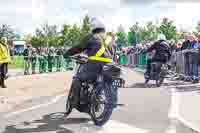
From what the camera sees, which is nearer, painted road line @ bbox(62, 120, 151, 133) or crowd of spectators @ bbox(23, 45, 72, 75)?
painted road line @ bbox(62, 120, 151, 133)

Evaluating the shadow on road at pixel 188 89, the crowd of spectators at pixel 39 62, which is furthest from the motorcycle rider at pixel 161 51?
the crowd of spectators at pixel 39 62

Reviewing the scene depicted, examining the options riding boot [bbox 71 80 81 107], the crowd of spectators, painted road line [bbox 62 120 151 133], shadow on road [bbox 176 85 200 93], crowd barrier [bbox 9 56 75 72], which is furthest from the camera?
crowd barrier [bbox 9 56 75 72]

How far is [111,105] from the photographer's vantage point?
32.4ft

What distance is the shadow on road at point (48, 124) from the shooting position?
31.4ft

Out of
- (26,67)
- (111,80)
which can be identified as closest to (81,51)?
(111,80)

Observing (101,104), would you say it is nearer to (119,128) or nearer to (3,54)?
(119,128)

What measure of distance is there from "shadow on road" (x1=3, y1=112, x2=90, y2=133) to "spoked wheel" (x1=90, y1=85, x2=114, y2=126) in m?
0.57

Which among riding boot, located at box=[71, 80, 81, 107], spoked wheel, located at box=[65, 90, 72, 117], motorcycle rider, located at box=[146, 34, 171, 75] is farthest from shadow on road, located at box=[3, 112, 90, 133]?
motorcycle rider, located at box=[146, 34, 171, 75]

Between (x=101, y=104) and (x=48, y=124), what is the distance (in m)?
1.04

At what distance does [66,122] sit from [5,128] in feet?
3.84

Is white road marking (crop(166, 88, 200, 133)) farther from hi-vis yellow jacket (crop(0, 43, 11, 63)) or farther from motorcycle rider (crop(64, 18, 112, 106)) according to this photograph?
hi-vis yellow jacket (crop(0, 43, 11, 63))

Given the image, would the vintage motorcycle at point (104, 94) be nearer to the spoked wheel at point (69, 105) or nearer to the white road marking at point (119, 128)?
the white road marking at point (119, 128)

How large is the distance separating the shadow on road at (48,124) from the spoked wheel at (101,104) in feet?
1.87

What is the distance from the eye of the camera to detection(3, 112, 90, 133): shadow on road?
9.59 meters
